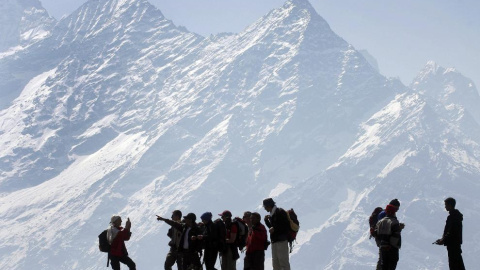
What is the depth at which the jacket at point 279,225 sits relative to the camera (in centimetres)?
2245

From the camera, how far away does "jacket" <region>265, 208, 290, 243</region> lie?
22.5 meters

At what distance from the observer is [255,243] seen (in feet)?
75.2

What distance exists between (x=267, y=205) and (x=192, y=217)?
2.62 meters

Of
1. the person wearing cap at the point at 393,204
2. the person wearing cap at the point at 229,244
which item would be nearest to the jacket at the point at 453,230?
the person wearing cap at the point at 393,204

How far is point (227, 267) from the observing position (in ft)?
76.8

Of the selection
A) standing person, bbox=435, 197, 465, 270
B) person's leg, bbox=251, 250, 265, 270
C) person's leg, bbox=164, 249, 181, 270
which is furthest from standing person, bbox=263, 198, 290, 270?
standing person, bbox=435, 197, 465, 270

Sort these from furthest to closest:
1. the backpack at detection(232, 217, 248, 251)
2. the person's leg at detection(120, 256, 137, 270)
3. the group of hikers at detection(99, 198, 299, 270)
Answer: the person's leg at detection(120, 256, 137, 270) → the backpack at detection(232, 217, 248, 251) → the group of hikers at detection(99, 198, 299, 270)

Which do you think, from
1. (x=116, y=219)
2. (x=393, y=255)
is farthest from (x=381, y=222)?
(x=116, y=219)

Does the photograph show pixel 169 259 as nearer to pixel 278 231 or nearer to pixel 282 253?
pixel 282 253

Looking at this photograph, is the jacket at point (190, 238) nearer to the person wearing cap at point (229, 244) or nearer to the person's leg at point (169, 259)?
the person wearing cap at point (229, 244)

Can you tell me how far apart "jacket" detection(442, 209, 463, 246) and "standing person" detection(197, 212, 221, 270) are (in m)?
7.00

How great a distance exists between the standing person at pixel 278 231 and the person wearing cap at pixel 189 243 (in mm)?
2429

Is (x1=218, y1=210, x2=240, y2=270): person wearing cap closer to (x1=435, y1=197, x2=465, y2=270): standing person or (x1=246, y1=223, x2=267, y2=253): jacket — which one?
(x1=246, y1=223, x2=267, y2=253): jacket

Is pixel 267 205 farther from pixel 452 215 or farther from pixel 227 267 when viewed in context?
pixel 452 215
